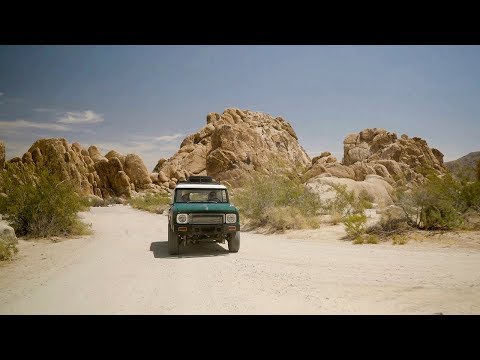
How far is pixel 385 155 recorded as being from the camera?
67562 mm

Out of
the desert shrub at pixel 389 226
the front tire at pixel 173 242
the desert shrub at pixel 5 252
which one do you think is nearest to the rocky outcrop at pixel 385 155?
the desert shrub at pixel 389 226

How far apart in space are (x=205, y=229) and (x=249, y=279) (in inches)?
119

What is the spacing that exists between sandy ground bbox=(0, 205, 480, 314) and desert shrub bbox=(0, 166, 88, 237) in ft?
5.78

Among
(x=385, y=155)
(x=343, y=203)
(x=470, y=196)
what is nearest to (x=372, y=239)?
(x=470, y=196)

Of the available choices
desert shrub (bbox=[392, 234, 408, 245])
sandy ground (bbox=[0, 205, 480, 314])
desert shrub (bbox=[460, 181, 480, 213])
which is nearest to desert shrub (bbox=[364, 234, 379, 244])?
sandy ground (bbox=[0, 205, 480, 314])

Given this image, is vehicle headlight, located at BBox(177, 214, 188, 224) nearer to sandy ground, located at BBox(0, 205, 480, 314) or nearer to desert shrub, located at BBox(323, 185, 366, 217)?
sandy ground, located at BBox(0, 205, 480, 314)

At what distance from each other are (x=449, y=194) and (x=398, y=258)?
5500 mm

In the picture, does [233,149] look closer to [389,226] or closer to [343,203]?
[343,203]

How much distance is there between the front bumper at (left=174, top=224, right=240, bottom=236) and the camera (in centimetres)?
888

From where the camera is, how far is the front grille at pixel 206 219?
29.7 ft

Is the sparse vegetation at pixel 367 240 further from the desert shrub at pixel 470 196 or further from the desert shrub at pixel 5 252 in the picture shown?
the desert shrub at pixel 5 252
